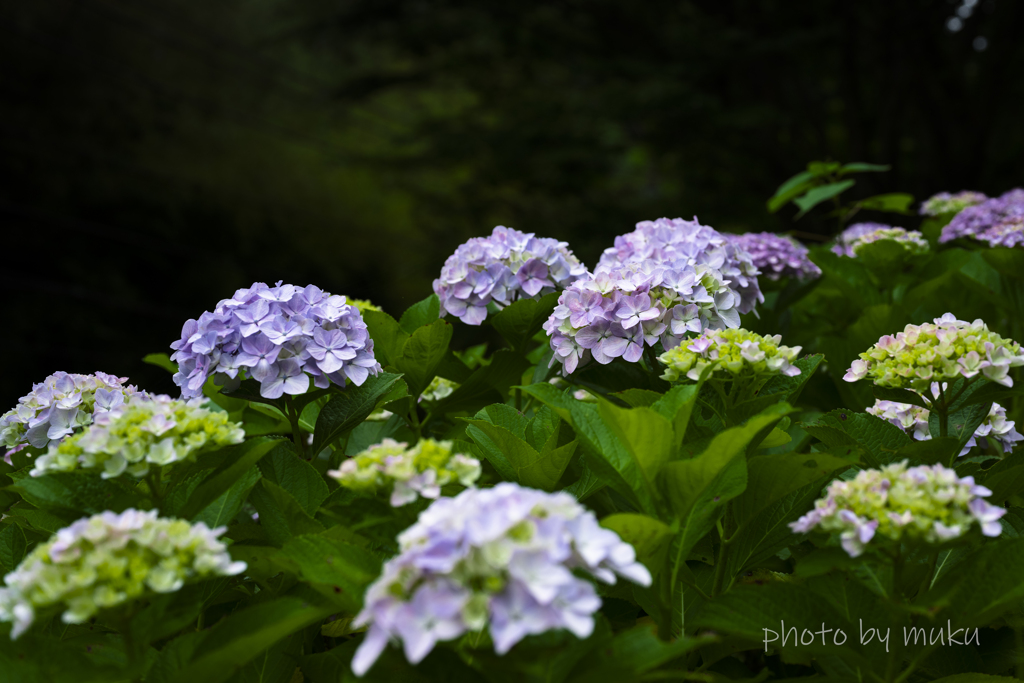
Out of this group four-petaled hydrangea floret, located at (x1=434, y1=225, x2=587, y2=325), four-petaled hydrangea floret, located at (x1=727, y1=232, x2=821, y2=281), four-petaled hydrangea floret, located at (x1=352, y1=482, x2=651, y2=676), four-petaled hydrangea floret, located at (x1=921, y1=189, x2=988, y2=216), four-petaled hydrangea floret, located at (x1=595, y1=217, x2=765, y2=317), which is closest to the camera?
four-petaled hydrangea floret, located at (x1=352, y1=482, x2=651, y2=676)

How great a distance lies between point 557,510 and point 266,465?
608 mm

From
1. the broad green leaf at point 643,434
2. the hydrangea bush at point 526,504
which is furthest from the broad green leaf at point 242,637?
the broad green leaf at point 643,434

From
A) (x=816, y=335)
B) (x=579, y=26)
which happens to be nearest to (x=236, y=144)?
(x=579, y=26)

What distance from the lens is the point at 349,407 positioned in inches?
51.3

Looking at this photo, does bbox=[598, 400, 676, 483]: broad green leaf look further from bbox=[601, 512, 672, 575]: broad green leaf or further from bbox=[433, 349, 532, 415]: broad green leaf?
bbox=[433, 349, 532, 415]: broad green leaf

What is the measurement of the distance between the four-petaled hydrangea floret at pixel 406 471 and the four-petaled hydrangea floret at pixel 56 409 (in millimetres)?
638

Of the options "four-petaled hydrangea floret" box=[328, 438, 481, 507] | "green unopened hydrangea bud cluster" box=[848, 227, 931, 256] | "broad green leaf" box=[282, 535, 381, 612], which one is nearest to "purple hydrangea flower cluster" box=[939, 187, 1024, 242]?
"green unopened hydrangea bud cluster" box=[848, 227, 931, 256]

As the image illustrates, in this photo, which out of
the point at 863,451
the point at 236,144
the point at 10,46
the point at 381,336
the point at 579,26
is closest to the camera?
the point at 863,451

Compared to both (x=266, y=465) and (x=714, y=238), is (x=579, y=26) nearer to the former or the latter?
(x=714, y=238)

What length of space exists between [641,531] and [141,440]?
59cm

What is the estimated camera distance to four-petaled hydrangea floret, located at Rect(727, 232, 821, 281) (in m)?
2.06

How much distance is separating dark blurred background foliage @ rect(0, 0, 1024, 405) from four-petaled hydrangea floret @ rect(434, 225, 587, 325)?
66cm

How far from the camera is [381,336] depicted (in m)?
1.61

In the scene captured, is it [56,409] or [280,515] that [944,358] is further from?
[56,409]
